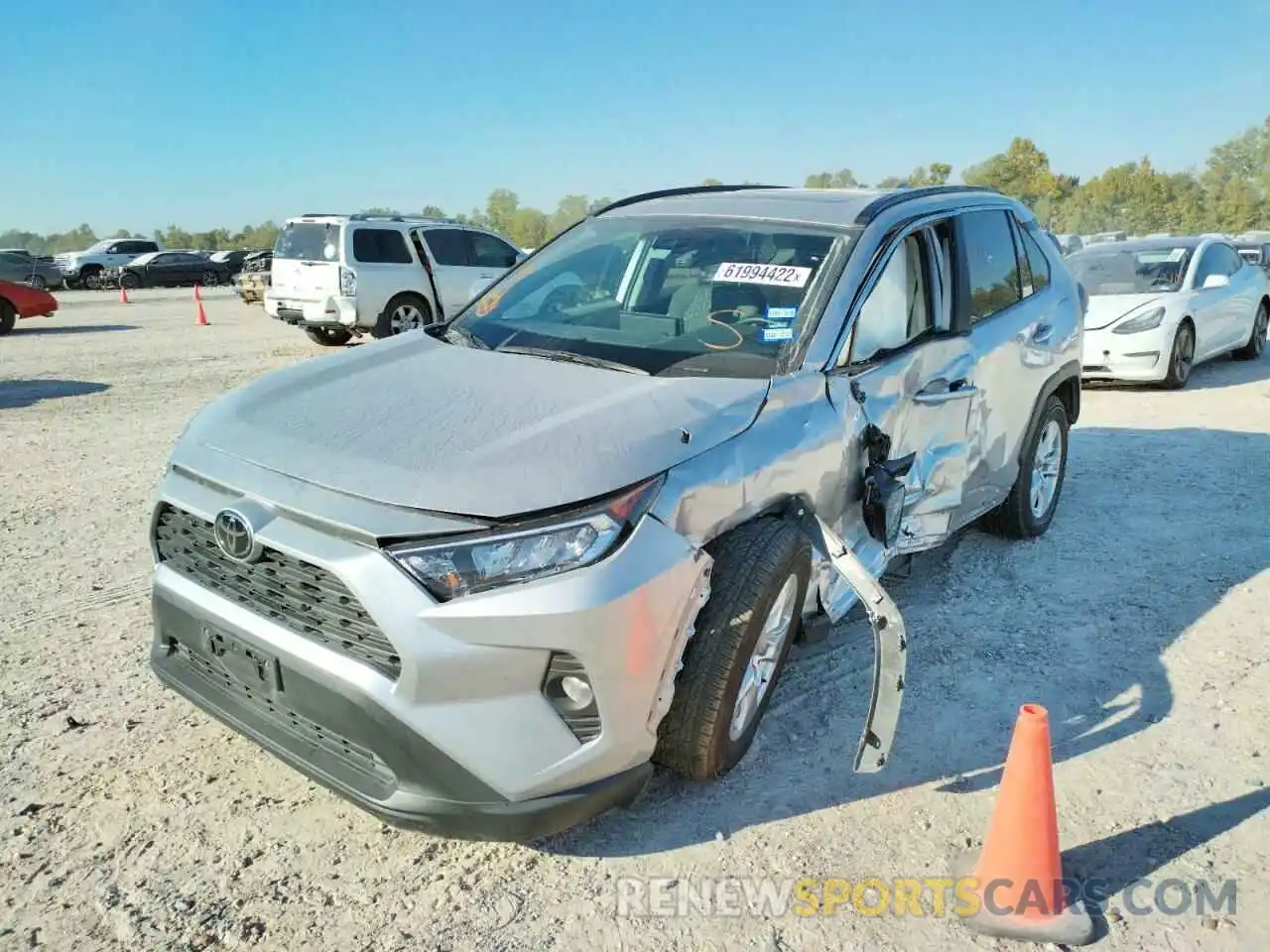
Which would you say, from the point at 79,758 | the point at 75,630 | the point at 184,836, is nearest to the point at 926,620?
the point at 184,836

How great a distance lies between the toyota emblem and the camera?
2586 mm

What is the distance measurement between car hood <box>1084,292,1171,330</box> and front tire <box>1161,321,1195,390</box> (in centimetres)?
39

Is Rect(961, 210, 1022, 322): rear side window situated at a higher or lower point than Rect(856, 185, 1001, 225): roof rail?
lower

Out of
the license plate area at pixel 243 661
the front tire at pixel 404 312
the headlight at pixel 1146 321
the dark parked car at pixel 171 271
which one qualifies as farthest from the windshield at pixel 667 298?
the dark parked car at pixel 171 271

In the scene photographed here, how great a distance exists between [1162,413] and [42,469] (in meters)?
9.35

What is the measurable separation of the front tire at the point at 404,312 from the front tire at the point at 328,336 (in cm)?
114

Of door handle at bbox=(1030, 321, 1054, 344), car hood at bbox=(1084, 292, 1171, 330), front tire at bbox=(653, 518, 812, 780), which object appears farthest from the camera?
car hood at bbox=(1084, 292, 1171, 330)

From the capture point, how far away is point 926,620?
4.43 metres

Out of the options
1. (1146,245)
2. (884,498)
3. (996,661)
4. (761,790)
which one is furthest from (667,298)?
(1146,245)

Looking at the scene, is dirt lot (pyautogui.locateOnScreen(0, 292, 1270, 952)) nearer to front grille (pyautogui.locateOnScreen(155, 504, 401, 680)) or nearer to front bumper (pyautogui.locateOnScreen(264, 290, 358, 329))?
front grille (pyautogui.locateOnScreen(155, 504, 401, 680))

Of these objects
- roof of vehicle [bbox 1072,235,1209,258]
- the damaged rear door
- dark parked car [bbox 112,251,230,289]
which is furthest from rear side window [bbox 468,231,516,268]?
dark parked car [bbox 112,251,230,289]

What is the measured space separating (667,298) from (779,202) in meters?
0.69

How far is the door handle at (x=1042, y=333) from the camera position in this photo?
4.99m

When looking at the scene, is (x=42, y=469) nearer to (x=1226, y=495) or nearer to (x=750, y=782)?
(x=750, y=782)
